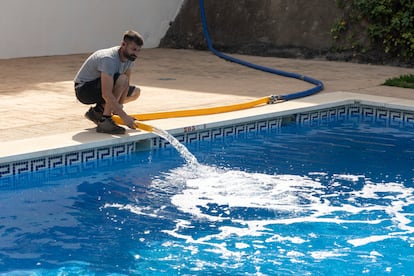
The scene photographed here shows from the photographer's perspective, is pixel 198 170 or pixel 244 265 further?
pixel 198 170

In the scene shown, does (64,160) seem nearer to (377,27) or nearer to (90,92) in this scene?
(90,92)

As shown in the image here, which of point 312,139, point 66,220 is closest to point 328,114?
point 312,139

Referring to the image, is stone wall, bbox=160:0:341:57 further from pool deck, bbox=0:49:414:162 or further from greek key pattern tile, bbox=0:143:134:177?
greek key pattern tile, bbox=0:143:134:177

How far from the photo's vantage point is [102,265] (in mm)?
4133

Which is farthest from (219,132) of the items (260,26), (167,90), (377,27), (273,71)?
(260,26)

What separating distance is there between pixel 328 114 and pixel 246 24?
5.06 m

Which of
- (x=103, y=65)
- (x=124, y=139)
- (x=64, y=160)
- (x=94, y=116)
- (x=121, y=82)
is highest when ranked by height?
(x=103, y=65)

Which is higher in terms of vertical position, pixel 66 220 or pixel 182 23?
pixel 182 23

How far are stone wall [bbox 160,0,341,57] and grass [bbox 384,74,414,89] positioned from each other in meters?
2.69

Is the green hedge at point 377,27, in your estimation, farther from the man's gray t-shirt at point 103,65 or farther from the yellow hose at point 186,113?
the man's gray t-shirt at point 103,65

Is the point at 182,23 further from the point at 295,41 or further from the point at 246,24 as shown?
the point at 295,41

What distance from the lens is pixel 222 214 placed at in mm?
5090

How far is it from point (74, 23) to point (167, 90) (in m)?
3.99

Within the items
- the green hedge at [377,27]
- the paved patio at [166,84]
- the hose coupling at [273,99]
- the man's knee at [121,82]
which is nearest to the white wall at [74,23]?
the paved patio at [166,84]
